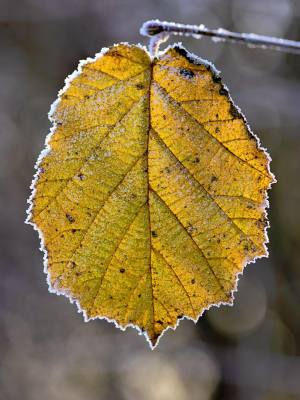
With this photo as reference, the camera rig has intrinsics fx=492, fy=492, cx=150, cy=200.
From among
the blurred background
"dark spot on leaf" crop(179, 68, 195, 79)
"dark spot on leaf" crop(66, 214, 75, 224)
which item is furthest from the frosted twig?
the blurred background

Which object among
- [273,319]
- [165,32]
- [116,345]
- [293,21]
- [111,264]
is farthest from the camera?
[293,21]

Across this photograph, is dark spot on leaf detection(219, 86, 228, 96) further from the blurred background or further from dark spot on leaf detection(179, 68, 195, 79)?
the blurred background

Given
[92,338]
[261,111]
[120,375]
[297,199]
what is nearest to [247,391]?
[120,375]

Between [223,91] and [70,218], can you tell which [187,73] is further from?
[70,218]

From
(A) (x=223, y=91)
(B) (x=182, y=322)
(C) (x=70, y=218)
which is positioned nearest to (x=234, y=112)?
(A) (x=223, y=91)

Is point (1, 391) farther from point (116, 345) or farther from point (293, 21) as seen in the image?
point (293, 21)
